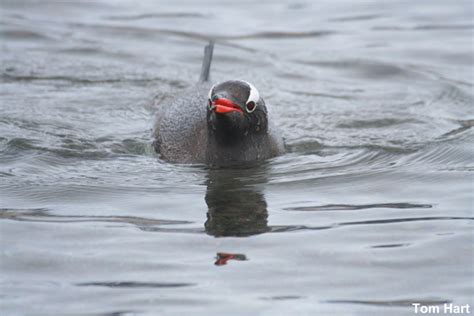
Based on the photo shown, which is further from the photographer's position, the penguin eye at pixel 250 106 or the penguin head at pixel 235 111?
the penguin eye at pixel 250 106

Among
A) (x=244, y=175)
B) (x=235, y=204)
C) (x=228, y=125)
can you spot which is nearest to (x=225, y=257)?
(x=235, y=204)

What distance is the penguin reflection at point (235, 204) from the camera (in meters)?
7.57

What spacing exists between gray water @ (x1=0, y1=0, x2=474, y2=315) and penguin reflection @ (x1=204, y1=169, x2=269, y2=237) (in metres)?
0.02

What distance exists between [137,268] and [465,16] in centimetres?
1182

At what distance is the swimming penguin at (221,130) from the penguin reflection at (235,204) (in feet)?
0.82

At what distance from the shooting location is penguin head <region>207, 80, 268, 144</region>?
29.7 feet

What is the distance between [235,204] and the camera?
8.32m

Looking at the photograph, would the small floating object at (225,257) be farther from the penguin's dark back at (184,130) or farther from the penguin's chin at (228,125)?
the penguin's dark back at (184,130)

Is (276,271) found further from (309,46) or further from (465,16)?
(465,16)

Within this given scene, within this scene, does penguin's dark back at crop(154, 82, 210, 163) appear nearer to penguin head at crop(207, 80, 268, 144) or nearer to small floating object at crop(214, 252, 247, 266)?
penguin head at crop(207, 80, 268, 144)

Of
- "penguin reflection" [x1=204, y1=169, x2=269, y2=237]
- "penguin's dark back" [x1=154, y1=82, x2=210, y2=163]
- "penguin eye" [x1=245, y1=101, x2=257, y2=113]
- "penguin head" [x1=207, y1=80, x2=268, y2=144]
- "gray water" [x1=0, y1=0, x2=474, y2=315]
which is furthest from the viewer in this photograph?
"penguin's dark back" [x1=154, y1=82, x2=210, y2=163]

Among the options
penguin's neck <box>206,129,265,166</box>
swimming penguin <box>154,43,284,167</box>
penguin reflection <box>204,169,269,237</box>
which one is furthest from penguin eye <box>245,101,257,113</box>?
Result: penguin reflection <box>204,169,269,237</box>

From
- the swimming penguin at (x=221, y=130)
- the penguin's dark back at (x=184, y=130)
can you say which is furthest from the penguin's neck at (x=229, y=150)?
the penguin's dark back at (x=184, y=130)

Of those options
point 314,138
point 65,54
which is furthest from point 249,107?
point 65,54
